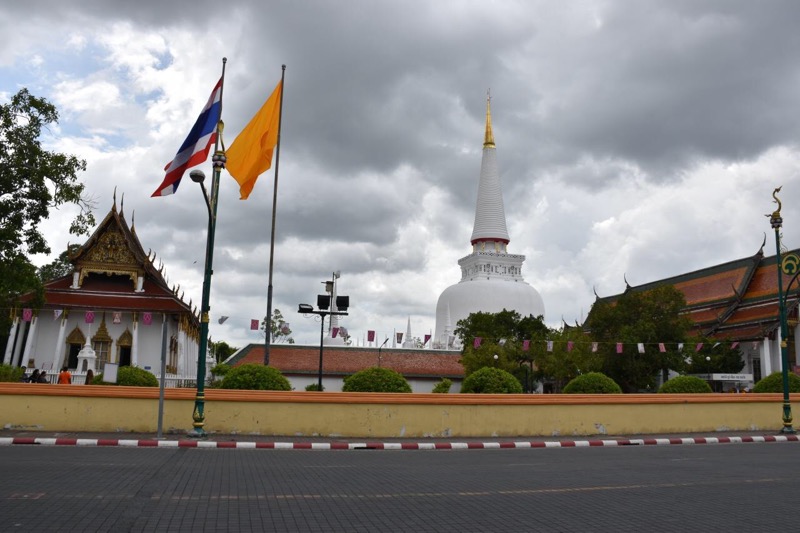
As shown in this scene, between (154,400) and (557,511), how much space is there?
11.9 metres

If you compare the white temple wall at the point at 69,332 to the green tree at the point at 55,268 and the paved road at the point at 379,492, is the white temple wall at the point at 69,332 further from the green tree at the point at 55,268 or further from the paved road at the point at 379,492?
the paved road at the point at 379,492

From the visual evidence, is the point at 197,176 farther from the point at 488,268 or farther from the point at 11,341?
the point at 488,268

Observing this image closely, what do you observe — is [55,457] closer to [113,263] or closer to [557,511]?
[557,511]

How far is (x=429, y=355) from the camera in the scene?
4912 centimetres

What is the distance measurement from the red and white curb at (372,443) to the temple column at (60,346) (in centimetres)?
2638

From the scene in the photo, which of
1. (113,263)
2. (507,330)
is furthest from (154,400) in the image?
(507,330)

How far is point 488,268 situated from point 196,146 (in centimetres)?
6176

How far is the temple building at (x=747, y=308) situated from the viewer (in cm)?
4656

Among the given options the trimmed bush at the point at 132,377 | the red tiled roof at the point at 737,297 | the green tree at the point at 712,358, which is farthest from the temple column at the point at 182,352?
the red tiled roof at the point at 737,297

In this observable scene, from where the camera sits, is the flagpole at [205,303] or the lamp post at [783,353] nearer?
the flagpole at [205,303]

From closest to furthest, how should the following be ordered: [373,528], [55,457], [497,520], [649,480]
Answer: [373,528]
[497,520]
[649,480]
[55,457]

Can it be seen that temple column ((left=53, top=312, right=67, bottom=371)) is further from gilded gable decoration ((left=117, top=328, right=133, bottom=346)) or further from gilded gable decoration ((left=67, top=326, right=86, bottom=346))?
gilded gable decoration ((left=117, top=328, right=133, bottom=346))

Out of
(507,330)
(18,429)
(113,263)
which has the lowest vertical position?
(18,429)

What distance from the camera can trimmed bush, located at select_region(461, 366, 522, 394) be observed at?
21.0 meters
